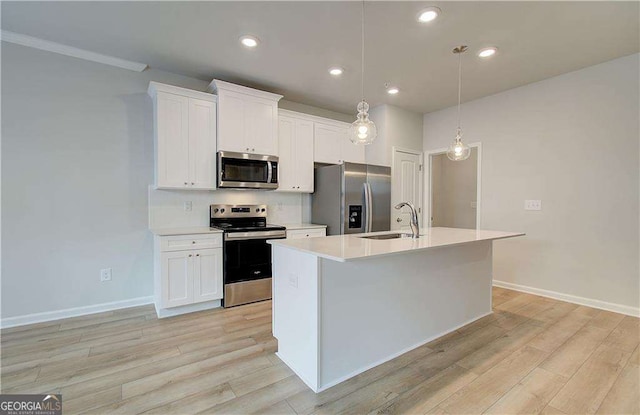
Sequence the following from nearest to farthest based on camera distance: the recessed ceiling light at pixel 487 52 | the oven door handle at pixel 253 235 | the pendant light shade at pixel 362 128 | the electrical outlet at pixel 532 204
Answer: the pendant light shade at pixel 362 128
the recessed ceiling light at pixel 487 52
the oven door handle at pixel 253 235
the electrical outlet at pixel 532 204

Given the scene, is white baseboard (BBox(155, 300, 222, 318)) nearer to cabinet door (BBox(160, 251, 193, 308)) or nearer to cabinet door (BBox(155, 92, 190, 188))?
cabinet door (BBox(160, 251, 193, 308))

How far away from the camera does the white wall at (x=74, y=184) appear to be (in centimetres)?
280

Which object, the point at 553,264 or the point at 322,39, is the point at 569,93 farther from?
the point at 322,39

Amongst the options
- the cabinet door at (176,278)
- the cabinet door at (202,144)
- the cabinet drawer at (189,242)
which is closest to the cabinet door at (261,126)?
the cabinet door at (202,144)

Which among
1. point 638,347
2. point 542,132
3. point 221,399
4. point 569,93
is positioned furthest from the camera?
point 542,132

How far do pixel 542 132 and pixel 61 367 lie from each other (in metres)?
5.45

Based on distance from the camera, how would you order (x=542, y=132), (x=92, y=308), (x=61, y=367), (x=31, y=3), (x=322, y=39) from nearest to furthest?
(x=61, y=367) → (x=31, y=3) → (x=322, y=39) → (x=92, y=308) → (x=542, y=132)

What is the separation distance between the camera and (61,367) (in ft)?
6.94

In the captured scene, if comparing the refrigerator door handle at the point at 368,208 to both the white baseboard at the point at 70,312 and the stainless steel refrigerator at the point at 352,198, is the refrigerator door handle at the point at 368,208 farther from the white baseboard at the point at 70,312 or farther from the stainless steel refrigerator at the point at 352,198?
the white baseboard at the point at 70,312

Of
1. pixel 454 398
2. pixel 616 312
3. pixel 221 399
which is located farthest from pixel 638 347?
pixel 221 399

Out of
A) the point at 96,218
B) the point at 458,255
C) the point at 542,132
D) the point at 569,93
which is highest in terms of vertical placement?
the point at 569,93

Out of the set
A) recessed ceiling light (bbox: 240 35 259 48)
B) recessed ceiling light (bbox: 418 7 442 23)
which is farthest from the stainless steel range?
recessed ceiling light (bbox: 418 7 442 23)

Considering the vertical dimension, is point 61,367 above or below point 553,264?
below

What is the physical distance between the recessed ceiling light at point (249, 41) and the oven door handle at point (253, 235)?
1955 mm
